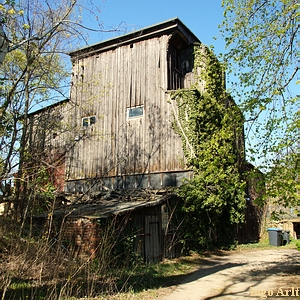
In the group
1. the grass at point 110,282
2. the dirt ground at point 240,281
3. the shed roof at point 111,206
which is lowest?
the dirt ground at point 240,281

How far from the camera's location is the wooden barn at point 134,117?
1691cm

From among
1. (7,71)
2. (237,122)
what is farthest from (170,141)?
(7,71)

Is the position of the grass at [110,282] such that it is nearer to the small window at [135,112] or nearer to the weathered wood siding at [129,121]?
the weathered wood siding at [129,121]

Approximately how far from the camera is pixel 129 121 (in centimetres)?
1833

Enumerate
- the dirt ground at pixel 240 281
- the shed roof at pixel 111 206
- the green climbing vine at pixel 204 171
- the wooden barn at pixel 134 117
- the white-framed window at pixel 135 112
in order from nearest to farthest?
the dirt ground at pixel 240 281
the shed roof at pixel 111 206
the green climbing vine at pixel 204 171
the wooden barn at pixel 134 117
the white-framed window at pixel 135 112

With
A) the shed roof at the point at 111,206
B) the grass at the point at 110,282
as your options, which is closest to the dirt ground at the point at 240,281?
the grass at the point at 110,282

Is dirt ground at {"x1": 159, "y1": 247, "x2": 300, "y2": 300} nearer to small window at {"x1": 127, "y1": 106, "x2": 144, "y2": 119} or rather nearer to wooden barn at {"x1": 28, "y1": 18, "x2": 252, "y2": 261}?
wooden barn at {"x1": 28, "y1": 18, "x2": 252, "y2": 261}

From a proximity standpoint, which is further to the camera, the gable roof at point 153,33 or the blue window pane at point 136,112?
the blue window pane at point 136,112

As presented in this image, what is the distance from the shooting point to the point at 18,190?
8.55m

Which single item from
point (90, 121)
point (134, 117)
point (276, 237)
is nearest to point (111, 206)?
point (134, 117)

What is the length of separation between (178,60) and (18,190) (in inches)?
527

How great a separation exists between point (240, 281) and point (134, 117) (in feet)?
35.4

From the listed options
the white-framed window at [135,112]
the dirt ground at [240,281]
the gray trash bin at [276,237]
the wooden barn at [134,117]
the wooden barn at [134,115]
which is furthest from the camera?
the gray trash bin at [276,237]

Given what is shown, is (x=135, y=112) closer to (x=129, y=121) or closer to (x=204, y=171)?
(x=129, y=121)
